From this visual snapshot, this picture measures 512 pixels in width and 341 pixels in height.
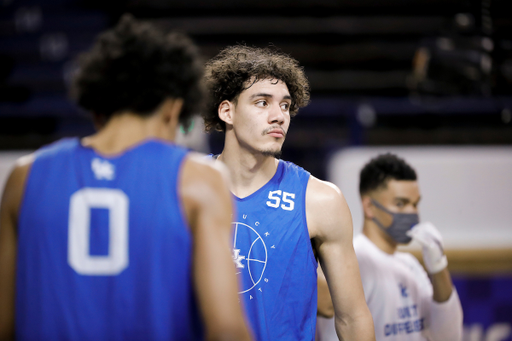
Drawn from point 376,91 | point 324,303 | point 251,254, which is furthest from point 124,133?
point 376,91

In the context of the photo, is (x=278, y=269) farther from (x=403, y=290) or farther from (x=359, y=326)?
(x=403, y=290)

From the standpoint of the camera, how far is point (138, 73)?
1.35 meters

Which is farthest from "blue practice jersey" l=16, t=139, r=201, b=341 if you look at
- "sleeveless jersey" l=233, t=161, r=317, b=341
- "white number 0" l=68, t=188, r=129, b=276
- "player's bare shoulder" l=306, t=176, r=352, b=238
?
"player's bare shoulder" l=306, t=176, r=352, b=238

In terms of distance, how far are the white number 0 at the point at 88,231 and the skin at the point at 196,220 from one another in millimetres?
124

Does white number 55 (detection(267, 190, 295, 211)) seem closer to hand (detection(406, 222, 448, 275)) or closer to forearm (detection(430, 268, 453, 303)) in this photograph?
hand (detection(406, 222, 448, 275))

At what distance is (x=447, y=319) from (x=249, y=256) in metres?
1.23

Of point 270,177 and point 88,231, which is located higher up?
point 270,177

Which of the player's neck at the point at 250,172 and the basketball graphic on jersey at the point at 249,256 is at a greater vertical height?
the player's neck at the point at 250,172

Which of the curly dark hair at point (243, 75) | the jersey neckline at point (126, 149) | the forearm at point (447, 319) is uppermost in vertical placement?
the curly dark hair at point (243, 75)

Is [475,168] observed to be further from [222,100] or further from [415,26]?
[415,26]

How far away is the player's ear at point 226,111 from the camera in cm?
251

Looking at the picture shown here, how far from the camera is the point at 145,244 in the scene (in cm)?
124

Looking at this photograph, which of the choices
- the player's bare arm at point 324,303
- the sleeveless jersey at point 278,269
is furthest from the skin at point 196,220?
the player's bare arm at point 324,303

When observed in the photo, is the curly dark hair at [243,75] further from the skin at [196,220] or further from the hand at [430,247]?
the skin at [196,220]
